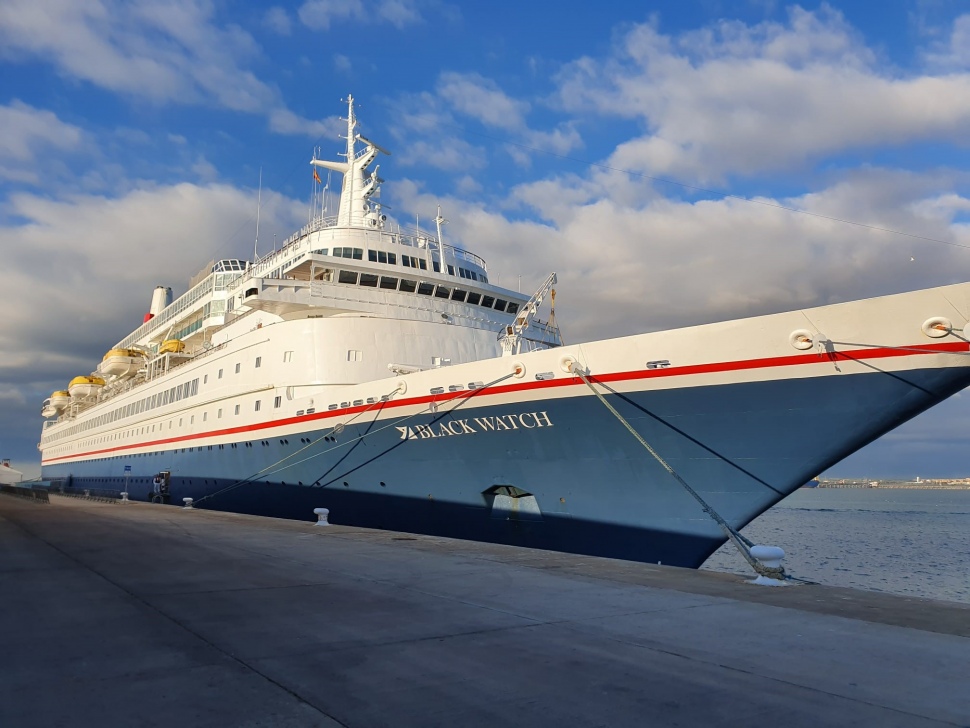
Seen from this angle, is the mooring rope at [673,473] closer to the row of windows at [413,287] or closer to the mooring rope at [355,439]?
the mooring rope at [355,439]

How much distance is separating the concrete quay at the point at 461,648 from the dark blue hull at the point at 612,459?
9.21 ft

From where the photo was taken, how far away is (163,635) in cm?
554

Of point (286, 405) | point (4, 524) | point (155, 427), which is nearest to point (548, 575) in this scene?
point (286, 405)

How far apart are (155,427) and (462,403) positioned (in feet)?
80.4

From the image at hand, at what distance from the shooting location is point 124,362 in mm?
43656

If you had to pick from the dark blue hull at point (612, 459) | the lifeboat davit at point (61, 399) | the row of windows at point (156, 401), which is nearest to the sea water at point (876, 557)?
the dark blue hull at point (612, 459)

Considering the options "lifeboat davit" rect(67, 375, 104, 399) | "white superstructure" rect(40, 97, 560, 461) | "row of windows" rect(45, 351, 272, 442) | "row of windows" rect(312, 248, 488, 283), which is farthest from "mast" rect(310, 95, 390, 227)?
"lifeboat davit" rect(67, 375, 104, 399)

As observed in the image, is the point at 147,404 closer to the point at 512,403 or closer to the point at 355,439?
the point at 355,439

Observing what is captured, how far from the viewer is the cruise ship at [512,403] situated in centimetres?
1084

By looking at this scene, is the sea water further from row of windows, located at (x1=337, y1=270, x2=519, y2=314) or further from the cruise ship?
row of windows, located at (x1=337, y1=270, x2=519, y2=314)

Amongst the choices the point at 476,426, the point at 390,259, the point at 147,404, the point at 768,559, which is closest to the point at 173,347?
the point at 147,404

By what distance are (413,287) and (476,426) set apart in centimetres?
1012

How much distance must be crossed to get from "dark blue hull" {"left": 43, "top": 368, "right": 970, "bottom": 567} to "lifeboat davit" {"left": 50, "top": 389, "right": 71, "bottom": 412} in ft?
180

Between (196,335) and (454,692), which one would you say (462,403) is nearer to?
(454,692)
